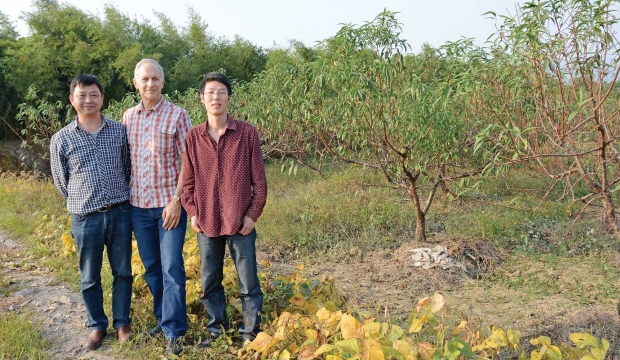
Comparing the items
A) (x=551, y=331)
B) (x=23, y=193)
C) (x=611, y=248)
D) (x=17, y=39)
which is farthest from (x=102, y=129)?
(x=17, y=39)

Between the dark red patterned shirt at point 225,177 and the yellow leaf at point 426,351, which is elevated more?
the dark red patterned shirt at point 225,177

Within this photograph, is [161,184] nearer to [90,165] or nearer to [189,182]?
[189,182]

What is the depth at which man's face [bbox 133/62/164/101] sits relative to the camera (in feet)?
7.79

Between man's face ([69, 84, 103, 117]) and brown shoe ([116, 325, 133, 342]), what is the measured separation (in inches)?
41.8

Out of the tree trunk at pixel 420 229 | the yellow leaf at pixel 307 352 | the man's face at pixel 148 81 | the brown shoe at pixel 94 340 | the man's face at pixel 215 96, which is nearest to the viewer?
the yellow leaf at pixel 307 352

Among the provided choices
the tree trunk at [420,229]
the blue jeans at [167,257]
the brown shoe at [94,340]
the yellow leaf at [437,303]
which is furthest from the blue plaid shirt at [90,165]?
the tree trunk at [420,229]

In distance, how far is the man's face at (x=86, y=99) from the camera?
2.39m

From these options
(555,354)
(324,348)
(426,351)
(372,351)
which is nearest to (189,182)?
(324,348)

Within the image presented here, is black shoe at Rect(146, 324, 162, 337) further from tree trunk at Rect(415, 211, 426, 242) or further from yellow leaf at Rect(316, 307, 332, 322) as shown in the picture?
tree trunk at Rect(415, 211, 426, 242)

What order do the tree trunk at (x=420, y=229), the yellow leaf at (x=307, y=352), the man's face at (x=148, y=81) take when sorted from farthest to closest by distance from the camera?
the tree trunk at (x=420, y=229), the man's face at (x=148, y=81), the yellow leaf at (x=307, y=352)

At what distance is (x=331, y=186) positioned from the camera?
7043 mm

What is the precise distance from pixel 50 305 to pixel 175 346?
1.19 meters

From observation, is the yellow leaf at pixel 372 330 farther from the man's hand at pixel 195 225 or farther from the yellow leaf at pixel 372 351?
the man's hand at pixel 195 225

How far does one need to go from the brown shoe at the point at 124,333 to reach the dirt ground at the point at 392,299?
0.07m
